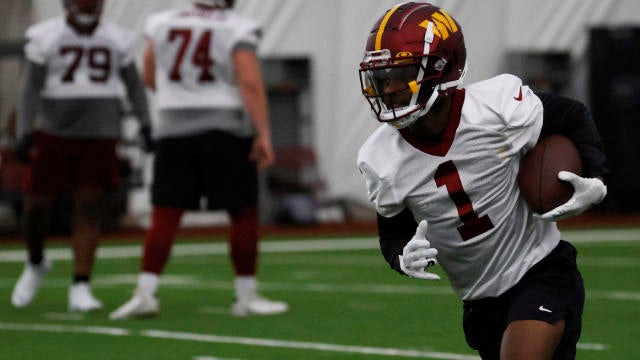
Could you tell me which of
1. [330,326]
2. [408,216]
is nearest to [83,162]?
[330,326]

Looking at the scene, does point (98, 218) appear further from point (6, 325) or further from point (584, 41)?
point (584, 41)

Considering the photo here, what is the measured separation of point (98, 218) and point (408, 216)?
347 cm

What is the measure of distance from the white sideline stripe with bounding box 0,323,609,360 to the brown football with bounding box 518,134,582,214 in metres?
1.63

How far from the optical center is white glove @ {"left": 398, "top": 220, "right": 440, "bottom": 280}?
140 inches

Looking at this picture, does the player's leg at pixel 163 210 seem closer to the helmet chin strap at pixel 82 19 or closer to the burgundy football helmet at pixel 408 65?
the helmet chin strap at pixel 82 19

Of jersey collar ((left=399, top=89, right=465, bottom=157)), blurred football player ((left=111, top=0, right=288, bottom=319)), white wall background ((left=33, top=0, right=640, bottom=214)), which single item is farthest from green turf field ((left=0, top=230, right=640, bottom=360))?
white wall background ((left=33, top=0, right=640, bottom=214))

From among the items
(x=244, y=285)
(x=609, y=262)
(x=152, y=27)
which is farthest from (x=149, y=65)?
(x=609, y=262)

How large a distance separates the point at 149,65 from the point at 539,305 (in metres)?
3.61

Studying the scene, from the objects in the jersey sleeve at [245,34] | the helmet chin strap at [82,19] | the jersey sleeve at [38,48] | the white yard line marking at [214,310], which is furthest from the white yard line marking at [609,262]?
the jersey sleeve at [38,48]

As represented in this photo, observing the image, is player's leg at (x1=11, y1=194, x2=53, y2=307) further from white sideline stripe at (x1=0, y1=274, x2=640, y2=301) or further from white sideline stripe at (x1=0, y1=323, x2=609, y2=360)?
white sideline stripe at (x1=0, y1=274, x2=640, y2=301)

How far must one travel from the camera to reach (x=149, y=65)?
6824mm

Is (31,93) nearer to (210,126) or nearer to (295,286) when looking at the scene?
(210,126)

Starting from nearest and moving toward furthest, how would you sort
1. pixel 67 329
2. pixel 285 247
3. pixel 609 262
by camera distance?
pixel 67 329, pixel 609 262, pixel 285 247

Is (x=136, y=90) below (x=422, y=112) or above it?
below
